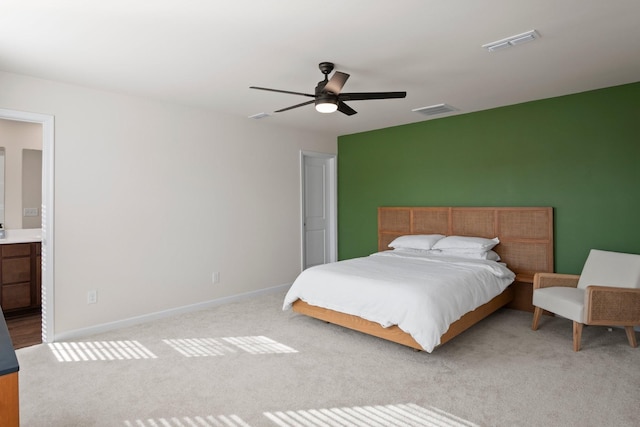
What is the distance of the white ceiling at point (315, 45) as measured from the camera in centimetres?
232

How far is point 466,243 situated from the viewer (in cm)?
455

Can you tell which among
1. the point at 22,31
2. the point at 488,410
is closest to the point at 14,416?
the point at 488,410

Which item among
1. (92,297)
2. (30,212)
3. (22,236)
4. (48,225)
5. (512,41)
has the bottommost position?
(92,297)

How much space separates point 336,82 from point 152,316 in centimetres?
325

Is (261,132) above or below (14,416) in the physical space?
above

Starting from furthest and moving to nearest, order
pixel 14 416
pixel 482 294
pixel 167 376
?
pixel 482 294 < pixel 167 376 < pixel 14 416

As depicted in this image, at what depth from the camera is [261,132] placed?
17.5ft

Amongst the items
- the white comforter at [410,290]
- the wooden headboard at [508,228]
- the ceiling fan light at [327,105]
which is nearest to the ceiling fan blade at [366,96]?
the ceiling fan light at [327,105]

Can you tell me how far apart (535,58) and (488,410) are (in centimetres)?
272

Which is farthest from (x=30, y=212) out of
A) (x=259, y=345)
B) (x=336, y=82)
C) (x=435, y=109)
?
(x=435, y=109)

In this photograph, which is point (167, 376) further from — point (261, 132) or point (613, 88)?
point (613, 88)

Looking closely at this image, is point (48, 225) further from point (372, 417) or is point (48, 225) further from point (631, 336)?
point (631, 336)

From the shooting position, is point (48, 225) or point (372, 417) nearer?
point (372, 417)

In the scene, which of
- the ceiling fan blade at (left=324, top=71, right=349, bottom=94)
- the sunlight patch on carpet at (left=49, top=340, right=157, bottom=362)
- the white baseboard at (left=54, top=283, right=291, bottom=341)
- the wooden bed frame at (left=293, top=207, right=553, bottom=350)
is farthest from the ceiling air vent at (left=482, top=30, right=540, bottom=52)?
the white baseboard at (left=54, top=283, right=291, bottom=341)
